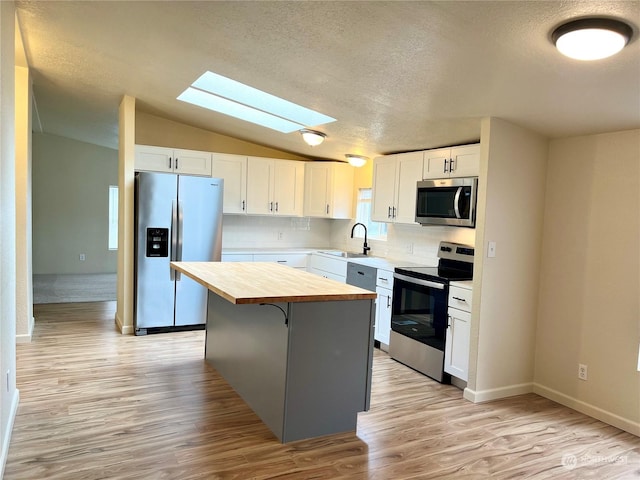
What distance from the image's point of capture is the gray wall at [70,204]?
27.4 feet

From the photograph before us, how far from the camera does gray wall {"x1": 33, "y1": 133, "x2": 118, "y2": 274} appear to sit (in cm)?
835

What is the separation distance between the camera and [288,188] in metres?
5.96

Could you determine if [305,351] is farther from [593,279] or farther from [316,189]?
[316,189]

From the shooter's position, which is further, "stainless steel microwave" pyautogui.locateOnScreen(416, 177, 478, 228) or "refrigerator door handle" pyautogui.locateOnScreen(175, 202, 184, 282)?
"refrigerator door handle" pyautogui.locateOnScreen(175, 202, 184, 282)

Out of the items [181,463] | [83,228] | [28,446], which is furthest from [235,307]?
[83,228]

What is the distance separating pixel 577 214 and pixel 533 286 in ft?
2.14

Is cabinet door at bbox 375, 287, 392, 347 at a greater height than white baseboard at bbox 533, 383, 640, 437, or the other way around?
cabinet door at bbox 375, 287, 392, 347

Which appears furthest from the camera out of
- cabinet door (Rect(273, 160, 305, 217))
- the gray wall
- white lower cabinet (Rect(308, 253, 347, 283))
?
the gray wall

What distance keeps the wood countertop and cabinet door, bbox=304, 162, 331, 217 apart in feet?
7.69

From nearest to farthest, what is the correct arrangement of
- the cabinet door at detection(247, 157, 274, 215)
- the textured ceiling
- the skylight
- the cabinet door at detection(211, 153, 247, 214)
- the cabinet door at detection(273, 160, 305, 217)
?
the textured ceiling, the skylight, the cabinet door at detection(211, 153, 247, 214), the cabinet door at detection(247, 157, 274, 215), the cabinet door at detection(273, 160, 305, 217)

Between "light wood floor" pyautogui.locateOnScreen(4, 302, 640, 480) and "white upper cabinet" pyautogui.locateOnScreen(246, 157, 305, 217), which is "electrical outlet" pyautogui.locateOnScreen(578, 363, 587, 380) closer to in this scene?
"light wood floor" pyautogui.locateOnScreen(4, 302, 640, 480)

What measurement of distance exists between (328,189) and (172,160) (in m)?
1.94

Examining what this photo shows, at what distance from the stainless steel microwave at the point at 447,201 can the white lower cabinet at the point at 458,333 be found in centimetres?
59

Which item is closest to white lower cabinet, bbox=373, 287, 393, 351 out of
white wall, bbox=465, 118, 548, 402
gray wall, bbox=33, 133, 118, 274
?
white wall, bbox=465, 118, 548, 402
